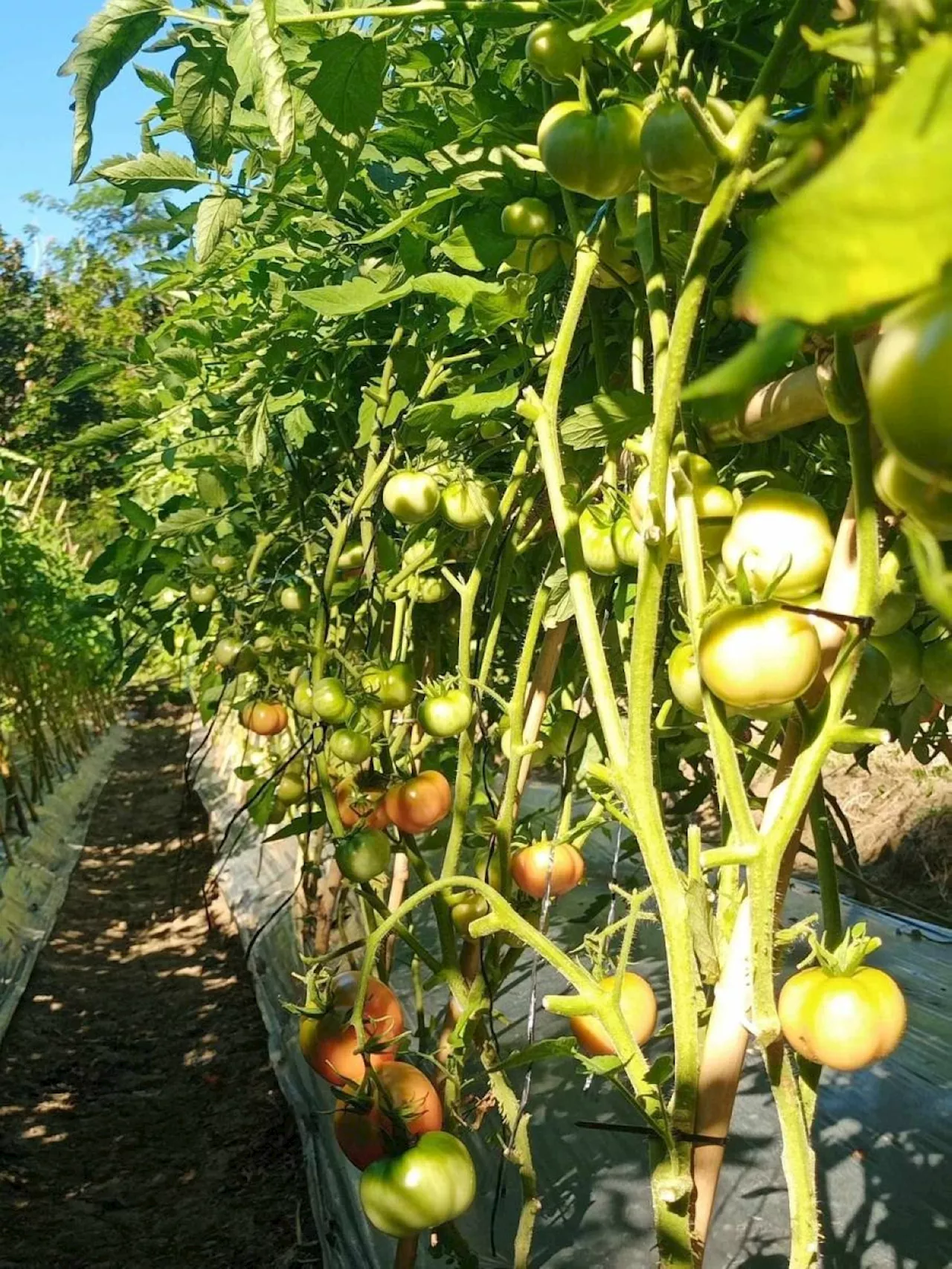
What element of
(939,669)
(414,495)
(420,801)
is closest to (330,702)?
(420,801)

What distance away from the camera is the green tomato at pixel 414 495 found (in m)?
0.96

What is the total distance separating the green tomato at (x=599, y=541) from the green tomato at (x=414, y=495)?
323mm

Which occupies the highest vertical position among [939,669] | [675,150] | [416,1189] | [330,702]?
[675,150]

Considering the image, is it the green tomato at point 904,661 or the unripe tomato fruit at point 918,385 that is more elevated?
the unripe tomato fruit at point 918,385

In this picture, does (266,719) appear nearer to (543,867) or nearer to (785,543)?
(543,867)

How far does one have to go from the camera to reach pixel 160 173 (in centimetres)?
95

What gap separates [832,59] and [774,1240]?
1442 millimetres

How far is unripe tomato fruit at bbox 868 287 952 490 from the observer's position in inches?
6.4

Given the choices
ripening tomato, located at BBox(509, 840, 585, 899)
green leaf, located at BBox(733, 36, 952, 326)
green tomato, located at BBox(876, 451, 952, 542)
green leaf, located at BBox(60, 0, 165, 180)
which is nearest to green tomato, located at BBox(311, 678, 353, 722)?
ripening tomato, located at BBox(509, 840, 585, 899)

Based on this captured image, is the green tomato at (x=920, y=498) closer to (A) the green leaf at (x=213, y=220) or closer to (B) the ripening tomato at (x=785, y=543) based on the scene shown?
(B) the ripening tomato at (x=785, y=543)

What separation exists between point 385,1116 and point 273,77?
27.9 inches

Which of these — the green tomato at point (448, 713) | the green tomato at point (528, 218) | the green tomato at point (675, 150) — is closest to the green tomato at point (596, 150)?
the green tomato at point (675, 150)

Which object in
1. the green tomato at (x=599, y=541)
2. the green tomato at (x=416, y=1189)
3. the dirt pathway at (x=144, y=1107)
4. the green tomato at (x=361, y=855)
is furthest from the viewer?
the dirt pathway at (x=144, y=1107)

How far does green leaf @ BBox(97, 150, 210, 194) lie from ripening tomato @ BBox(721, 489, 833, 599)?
0.68 metres
